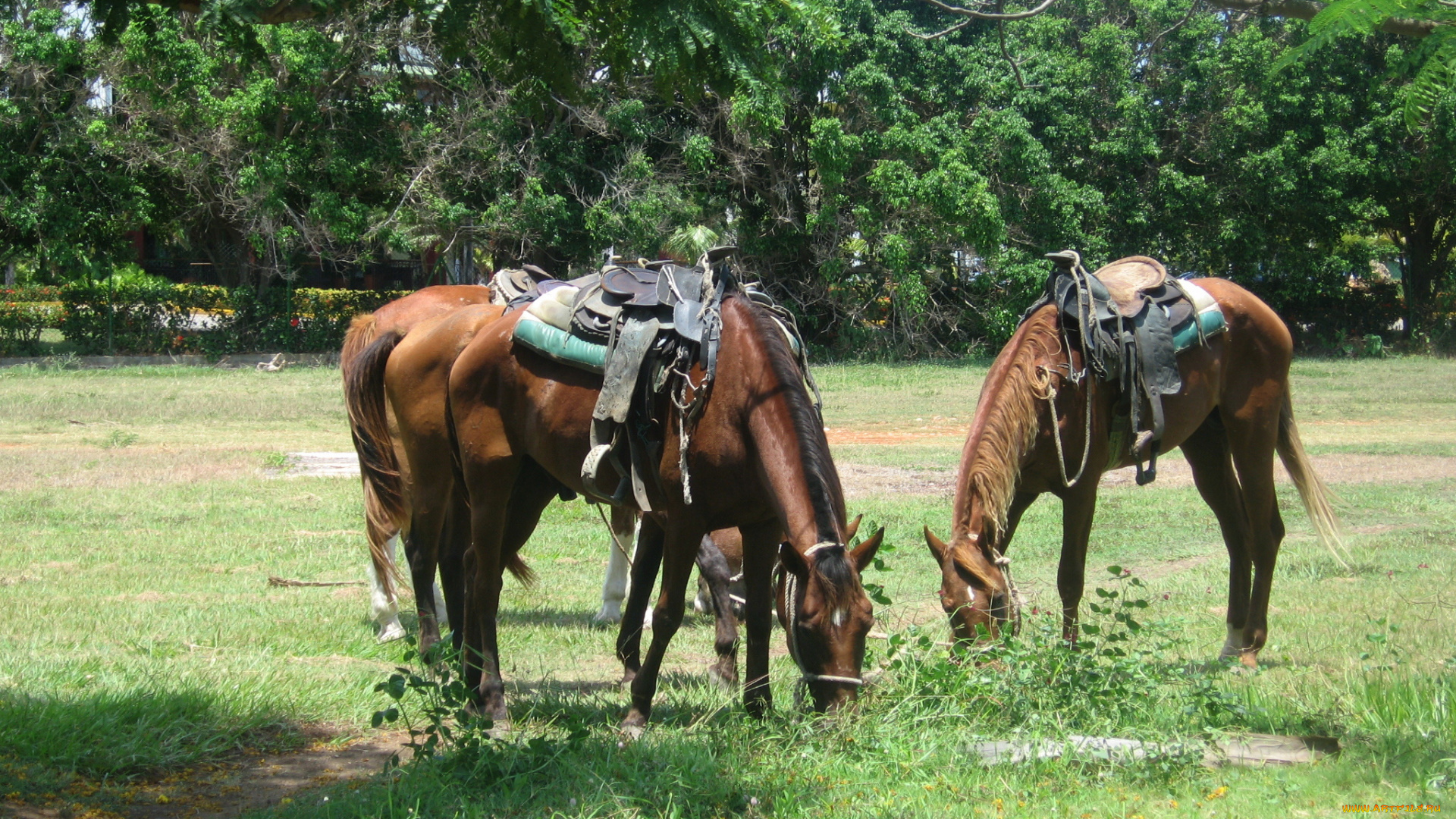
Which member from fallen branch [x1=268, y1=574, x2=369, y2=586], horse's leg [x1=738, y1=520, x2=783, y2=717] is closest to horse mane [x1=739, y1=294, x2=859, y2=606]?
horse's leg [x1=738, y1=520, x2=783, y2=717]

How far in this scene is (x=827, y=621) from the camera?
390cm

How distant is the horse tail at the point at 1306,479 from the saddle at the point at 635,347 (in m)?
3.36

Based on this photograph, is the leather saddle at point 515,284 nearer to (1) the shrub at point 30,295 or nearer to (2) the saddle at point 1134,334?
(2) the saddle at point 1134,334

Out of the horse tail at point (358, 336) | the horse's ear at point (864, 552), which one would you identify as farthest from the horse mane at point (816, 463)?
the horse tail at point (358, 336)

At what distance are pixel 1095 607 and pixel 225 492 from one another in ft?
28.2

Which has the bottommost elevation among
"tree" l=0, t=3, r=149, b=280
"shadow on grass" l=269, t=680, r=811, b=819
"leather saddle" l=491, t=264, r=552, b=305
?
"shadow on grass" l=269, t=680, r=811, b=819

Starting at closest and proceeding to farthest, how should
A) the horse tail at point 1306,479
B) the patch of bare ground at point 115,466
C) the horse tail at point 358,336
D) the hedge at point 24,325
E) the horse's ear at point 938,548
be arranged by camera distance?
the horse's ear at point 938,548 < the horse tail at point 1306,479 < the horse tail at point 358,336 < the patch of bare ground at point 115,466 < the hedge at point 24,325

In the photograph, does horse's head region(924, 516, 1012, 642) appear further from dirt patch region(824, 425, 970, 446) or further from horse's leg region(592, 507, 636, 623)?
dirt patch region(824, 425, 970, 446)

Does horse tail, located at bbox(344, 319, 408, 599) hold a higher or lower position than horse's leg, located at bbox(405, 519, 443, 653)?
higher

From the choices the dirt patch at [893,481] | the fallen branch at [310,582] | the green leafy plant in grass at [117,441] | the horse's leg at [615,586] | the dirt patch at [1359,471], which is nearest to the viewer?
the horse's leg at [615,586]

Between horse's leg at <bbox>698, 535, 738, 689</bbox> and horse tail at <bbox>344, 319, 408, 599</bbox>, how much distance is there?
5.79 feet

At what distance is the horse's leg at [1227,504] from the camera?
583 cm

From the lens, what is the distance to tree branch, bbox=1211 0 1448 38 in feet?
11.1

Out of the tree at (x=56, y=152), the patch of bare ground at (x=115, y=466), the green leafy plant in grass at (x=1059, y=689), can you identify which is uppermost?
the tree at (x=56, y=152)
